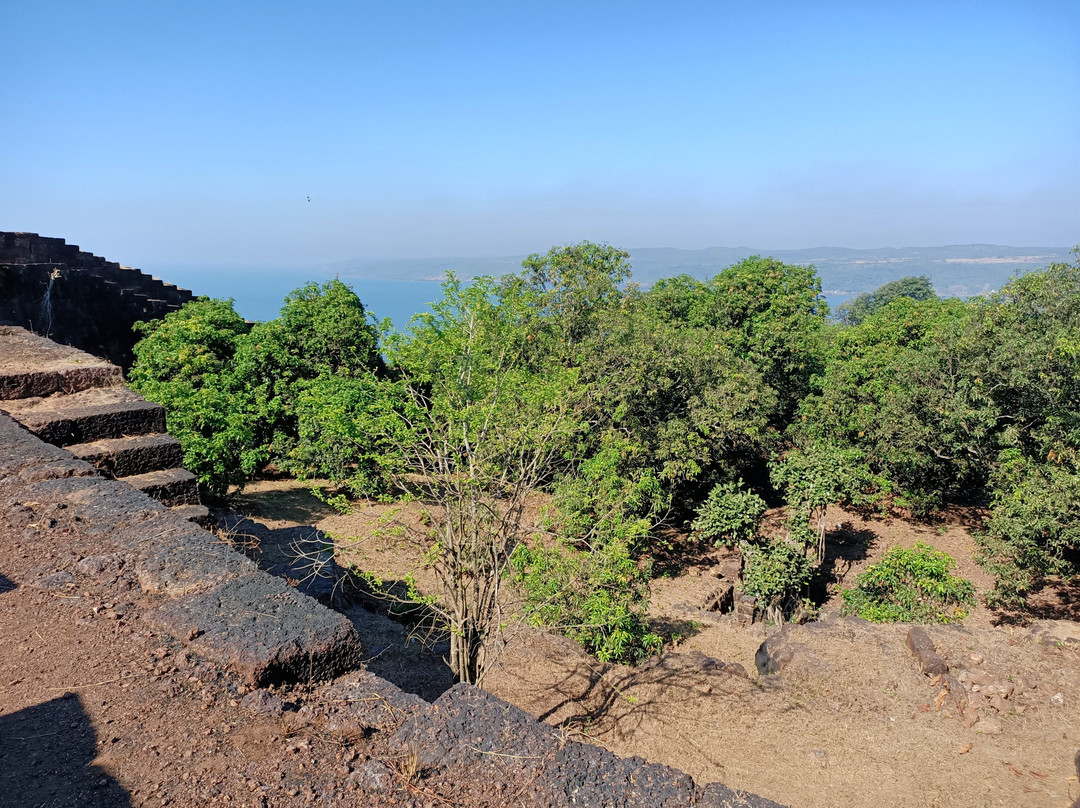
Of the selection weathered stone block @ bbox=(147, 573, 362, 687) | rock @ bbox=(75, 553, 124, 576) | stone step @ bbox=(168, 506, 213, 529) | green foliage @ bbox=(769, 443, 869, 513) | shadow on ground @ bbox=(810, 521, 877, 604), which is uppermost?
rock @ bbox=(75, 553, 124, 576)

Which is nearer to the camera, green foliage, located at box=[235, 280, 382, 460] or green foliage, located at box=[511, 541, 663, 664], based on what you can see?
green foliage, located at box=[511, 541, 663, 664]

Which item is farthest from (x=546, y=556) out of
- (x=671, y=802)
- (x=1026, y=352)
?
(x=1026, y=352)

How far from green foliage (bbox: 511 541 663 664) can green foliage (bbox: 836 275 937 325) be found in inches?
2430

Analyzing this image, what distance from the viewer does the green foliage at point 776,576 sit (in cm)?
1273

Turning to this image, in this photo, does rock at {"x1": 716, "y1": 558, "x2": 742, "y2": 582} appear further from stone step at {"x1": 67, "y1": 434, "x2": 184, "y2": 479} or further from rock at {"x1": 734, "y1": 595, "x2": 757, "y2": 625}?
stone step at {"x1": 67, "y1": 434, "x2": 184, "y2": 479}

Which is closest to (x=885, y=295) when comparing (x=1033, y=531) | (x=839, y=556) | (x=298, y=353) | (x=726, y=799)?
(x=839, y=556)

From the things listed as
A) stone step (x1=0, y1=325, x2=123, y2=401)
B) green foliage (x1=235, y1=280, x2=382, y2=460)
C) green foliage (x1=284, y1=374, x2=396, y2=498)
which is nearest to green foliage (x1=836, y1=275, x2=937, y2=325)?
green foliage (x1=235, y1=280, x2=382, y2=460)

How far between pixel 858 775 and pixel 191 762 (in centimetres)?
715

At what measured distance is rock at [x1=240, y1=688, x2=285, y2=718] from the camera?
2.84 metres

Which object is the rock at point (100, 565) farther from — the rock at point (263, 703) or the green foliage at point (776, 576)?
the green foliage at point (776, 576)

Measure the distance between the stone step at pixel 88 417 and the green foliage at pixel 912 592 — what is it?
38.8ft

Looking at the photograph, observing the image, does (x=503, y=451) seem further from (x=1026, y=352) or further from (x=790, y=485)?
(x=1026, y=352)

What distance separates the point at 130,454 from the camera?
18.6ft

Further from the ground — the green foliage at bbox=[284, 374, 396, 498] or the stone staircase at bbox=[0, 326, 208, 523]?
the stone staircase at bbox=[0, 326, 208, 523]
